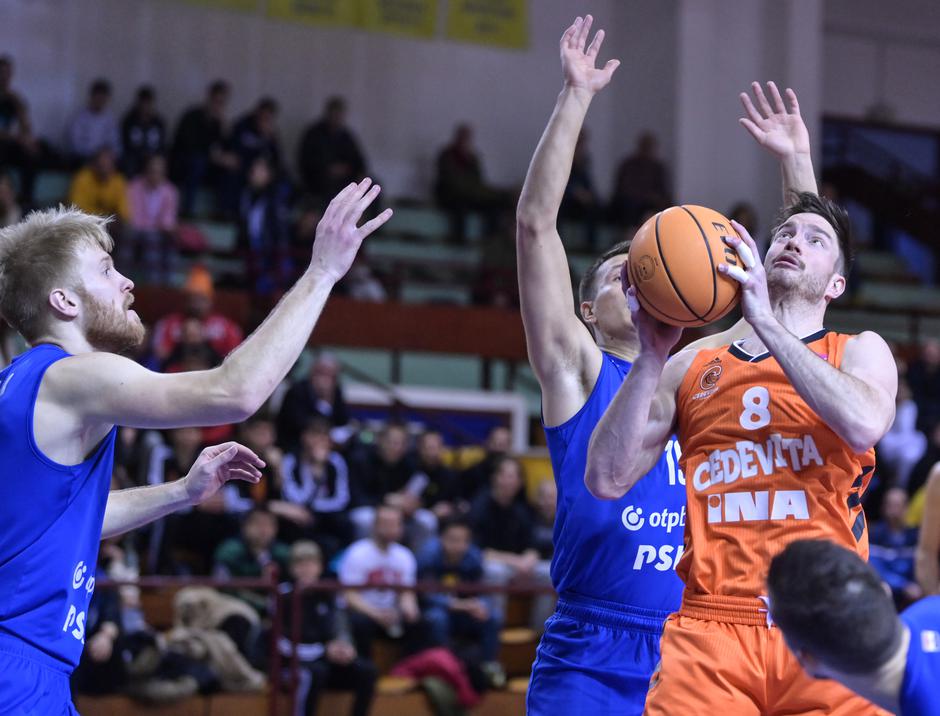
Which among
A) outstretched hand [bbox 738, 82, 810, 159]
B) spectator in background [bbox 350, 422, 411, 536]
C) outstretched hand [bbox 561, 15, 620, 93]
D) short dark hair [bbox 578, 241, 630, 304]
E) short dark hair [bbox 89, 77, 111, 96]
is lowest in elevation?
spectator in background [bbox 350, 422, 411, 536]

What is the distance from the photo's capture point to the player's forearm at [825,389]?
333 cm

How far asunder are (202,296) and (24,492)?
28.1 feet

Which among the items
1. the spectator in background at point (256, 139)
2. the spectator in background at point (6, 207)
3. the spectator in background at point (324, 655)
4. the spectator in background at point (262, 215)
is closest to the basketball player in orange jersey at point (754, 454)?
the spectator in background at point (324, 655)

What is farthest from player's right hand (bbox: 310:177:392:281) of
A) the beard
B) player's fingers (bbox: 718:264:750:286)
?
player's fingers (bbox: 718:264:750:286)

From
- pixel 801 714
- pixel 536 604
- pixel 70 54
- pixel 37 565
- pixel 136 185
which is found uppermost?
pixel 70 54

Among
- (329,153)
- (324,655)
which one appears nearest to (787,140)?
(324,655)

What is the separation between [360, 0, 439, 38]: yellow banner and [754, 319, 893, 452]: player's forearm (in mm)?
15231

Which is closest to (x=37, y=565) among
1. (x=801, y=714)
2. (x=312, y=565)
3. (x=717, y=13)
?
(x=801, y=714)

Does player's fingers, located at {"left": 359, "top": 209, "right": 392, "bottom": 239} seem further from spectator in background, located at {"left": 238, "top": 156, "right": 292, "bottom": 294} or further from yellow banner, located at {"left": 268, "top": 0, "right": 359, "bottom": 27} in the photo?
yellow banner, located at {"left": 268, "top": 0, "right": 359, "bottom": 27}

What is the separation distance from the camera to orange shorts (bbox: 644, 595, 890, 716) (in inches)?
133

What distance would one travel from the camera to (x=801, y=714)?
3395 millimetres

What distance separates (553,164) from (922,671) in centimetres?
200

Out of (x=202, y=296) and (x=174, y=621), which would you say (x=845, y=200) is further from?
(x=174, y=621)

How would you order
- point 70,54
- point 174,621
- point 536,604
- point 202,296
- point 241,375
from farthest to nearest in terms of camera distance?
point 70,54 < point 202,296 < point 536,604 < point 174,621 < point 241,375
